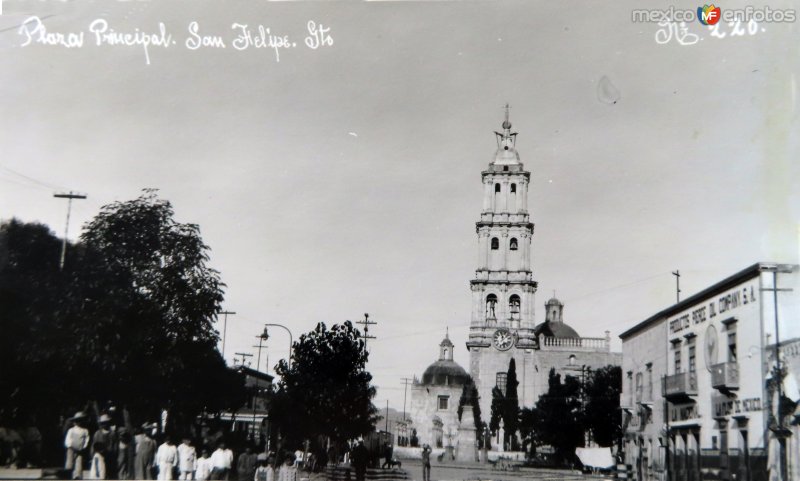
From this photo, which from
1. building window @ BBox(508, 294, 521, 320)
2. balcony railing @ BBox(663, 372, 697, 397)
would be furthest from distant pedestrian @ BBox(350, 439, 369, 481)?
building window @ BBox(508, 294, 521, 320)

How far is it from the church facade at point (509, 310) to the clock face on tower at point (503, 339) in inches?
2.5

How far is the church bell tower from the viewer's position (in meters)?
46.8

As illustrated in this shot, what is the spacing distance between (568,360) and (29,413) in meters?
42.8

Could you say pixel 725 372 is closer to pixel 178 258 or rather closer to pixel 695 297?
pixel 695 297

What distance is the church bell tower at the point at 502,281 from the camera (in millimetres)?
46750

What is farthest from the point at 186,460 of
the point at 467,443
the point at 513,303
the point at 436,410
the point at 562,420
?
the point at 436,410

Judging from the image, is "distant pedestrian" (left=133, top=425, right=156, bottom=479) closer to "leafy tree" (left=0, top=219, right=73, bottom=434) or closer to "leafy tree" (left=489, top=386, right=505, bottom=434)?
"leafy tree" (left=0, top=219, right=73, bottom=434)

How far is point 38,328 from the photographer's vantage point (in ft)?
59.4

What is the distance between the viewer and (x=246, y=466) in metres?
17.3

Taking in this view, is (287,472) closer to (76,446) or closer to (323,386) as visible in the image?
(76,446)

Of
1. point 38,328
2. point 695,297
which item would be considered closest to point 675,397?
point 695,297

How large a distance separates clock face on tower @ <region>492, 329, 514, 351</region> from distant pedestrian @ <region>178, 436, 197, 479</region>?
36.7 metres

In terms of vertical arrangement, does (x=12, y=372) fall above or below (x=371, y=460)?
above
